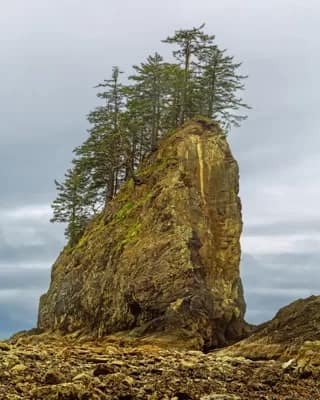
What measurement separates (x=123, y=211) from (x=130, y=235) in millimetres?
4857

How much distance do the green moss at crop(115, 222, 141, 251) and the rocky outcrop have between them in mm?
13228

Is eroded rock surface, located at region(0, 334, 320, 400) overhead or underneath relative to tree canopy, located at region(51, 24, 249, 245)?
underneath

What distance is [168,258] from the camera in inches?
1833

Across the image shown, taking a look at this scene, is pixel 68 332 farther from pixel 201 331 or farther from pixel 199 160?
pixel 199 160

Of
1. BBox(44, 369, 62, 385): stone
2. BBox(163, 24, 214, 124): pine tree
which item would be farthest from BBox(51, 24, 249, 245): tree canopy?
BBox(44, 369, 62, 385): stone

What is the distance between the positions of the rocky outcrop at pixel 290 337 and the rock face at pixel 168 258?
17.9 feet

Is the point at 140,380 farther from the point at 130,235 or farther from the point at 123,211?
the point at 123,211

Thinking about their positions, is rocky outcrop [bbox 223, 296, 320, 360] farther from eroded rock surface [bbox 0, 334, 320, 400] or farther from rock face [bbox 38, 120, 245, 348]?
rock face [bbox 38, 120, 245, 348]

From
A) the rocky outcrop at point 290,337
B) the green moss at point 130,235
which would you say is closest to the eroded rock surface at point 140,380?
the rocky outcrop at point 290,337

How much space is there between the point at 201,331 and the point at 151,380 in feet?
73.5

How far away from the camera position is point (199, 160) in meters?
54.6

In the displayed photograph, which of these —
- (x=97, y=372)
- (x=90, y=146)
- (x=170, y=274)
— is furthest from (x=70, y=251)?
(x=97, y=372)

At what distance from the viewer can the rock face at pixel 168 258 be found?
45.3 m

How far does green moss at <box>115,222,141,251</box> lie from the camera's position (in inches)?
2015
